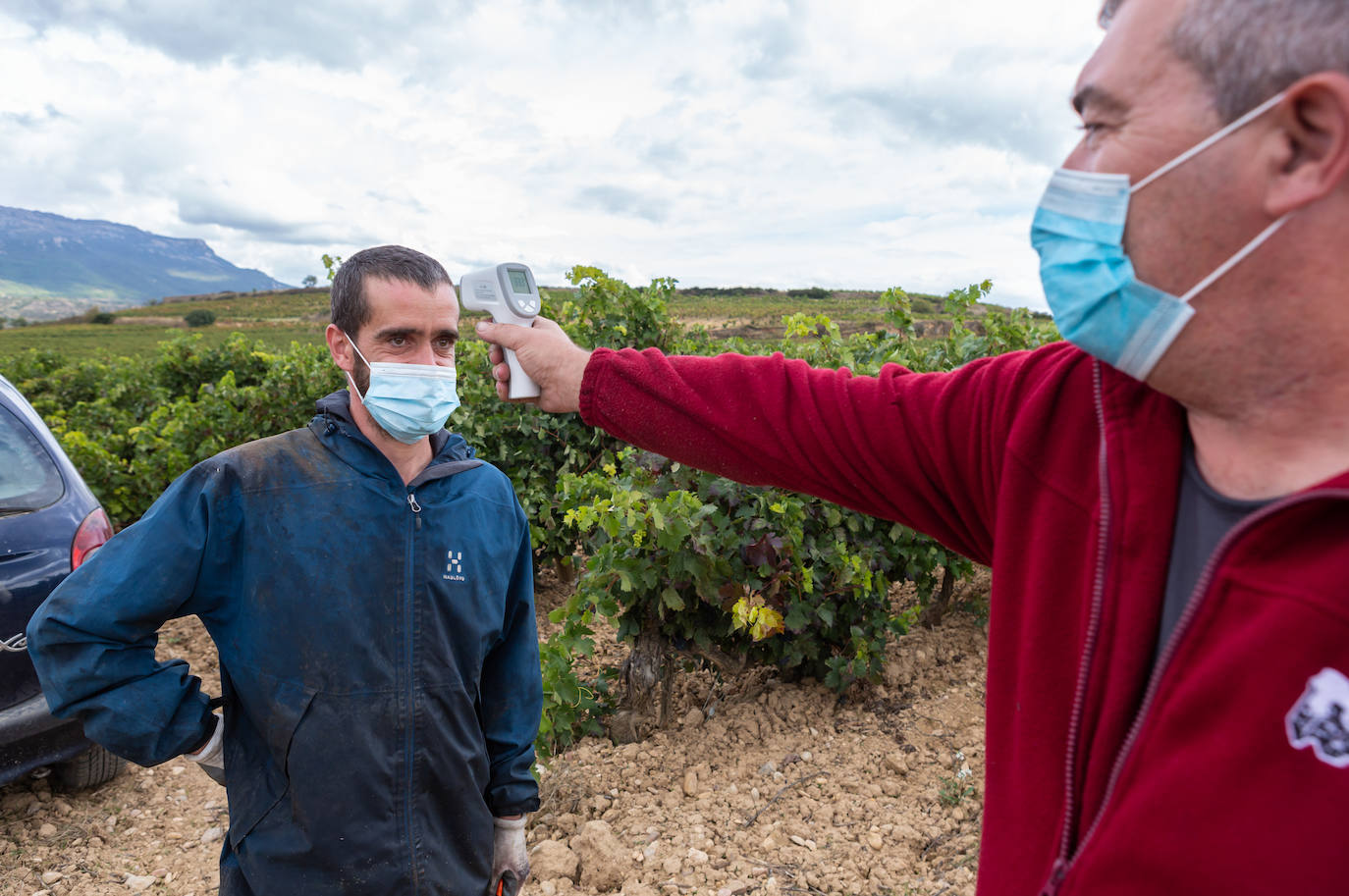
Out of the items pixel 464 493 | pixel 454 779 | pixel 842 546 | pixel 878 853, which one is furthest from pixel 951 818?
pixel 464 493

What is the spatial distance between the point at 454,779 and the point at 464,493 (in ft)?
2.50

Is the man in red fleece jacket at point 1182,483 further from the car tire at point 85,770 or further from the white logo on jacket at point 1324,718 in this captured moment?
the car tire at point 85,770

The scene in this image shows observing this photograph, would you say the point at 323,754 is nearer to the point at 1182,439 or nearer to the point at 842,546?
the point at 1182,439

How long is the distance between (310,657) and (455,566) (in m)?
0.41

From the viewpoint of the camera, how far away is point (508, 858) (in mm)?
2250

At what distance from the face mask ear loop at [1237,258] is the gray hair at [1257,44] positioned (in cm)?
15

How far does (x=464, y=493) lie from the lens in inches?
86.8

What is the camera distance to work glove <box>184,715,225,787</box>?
2002 millimetres


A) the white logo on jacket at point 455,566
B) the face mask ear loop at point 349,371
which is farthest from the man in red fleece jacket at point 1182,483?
the face mask ear loop at point 349,371

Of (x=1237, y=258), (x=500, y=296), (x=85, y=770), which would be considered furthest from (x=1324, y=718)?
(x=85, y=770)

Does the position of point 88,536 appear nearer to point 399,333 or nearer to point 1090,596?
point 399,333

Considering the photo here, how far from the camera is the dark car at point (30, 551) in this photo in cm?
310

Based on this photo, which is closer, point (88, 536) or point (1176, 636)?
point (1176, 636)

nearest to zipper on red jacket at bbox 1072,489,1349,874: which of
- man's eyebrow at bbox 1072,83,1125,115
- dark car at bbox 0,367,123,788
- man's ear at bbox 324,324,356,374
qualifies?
man's eyebrow at bbox 1072,83,1125,115
